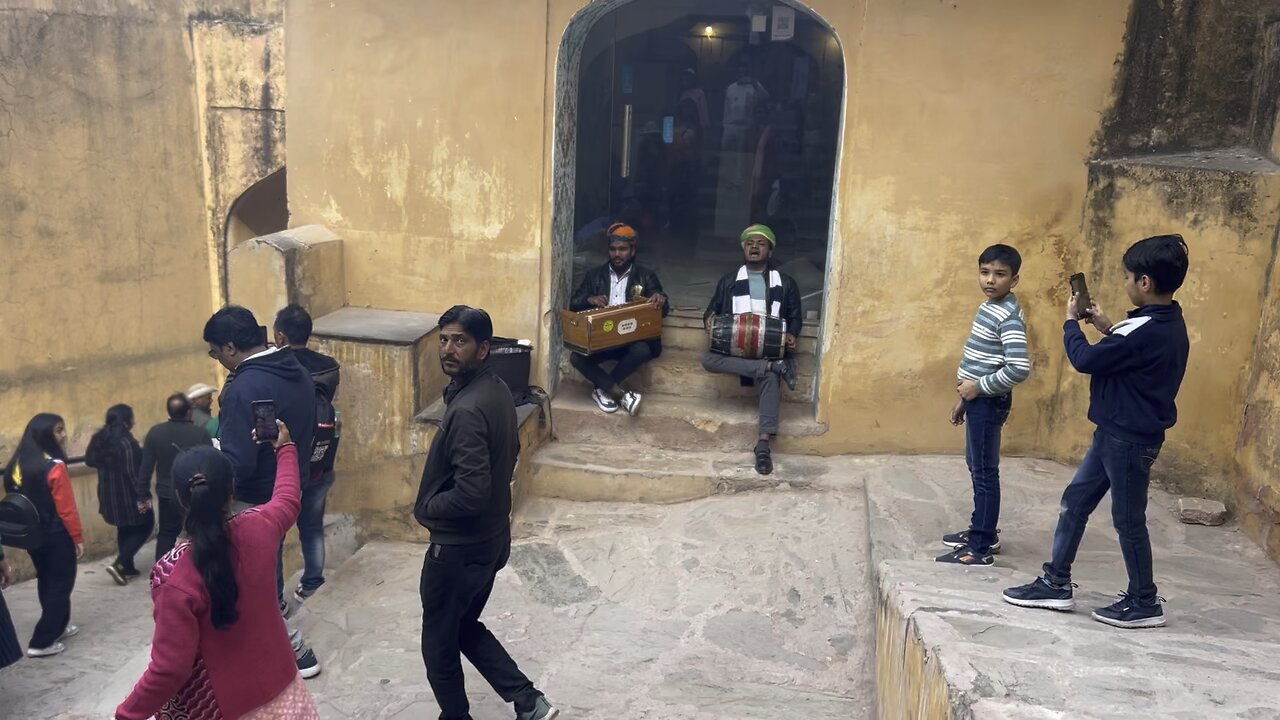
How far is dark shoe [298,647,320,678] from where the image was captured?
15.8ft

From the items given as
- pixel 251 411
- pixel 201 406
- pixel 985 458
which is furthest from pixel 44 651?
pixel 985 458

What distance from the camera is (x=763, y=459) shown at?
6594mm

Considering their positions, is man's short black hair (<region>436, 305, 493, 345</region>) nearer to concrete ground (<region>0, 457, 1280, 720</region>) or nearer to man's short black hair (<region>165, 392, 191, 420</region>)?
concrete ground (<region>0, 457, 1280, 720</region>)

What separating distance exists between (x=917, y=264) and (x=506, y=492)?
375cm

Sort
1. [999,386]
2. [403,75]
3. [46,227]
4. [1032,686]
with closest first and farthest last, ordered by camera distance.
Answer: [1032,686]
[999,386]
[403,75]
[46,227]

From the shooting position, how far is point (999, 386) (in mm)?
4699

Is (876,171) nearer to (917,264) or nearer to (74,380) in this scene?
(917,264)

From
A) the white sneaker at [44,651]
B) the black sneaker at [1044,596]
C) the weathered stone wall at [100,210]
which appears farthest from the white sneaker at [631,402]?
the weathered stone wall at [100,210]

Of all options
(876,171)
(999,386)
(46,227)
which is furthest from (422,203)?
(46,227)

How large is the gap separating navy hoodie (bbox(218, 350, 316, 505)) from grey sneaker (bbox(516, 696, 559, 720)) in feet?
5.31

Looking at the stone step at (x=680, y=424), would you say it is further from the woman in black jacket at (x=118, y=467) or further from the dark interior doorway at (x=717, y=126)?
the dark interior doorway at (x=717, y=126)

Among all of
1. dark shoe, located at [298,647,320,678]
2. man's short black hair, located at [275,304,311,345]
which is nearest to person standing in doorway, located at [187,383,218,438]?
man's short black hair, located at [275,304,311,345]

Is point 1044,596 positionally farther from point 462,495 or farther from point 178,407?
point 178,407

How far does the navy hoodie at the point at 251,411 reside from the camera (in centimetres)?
446
